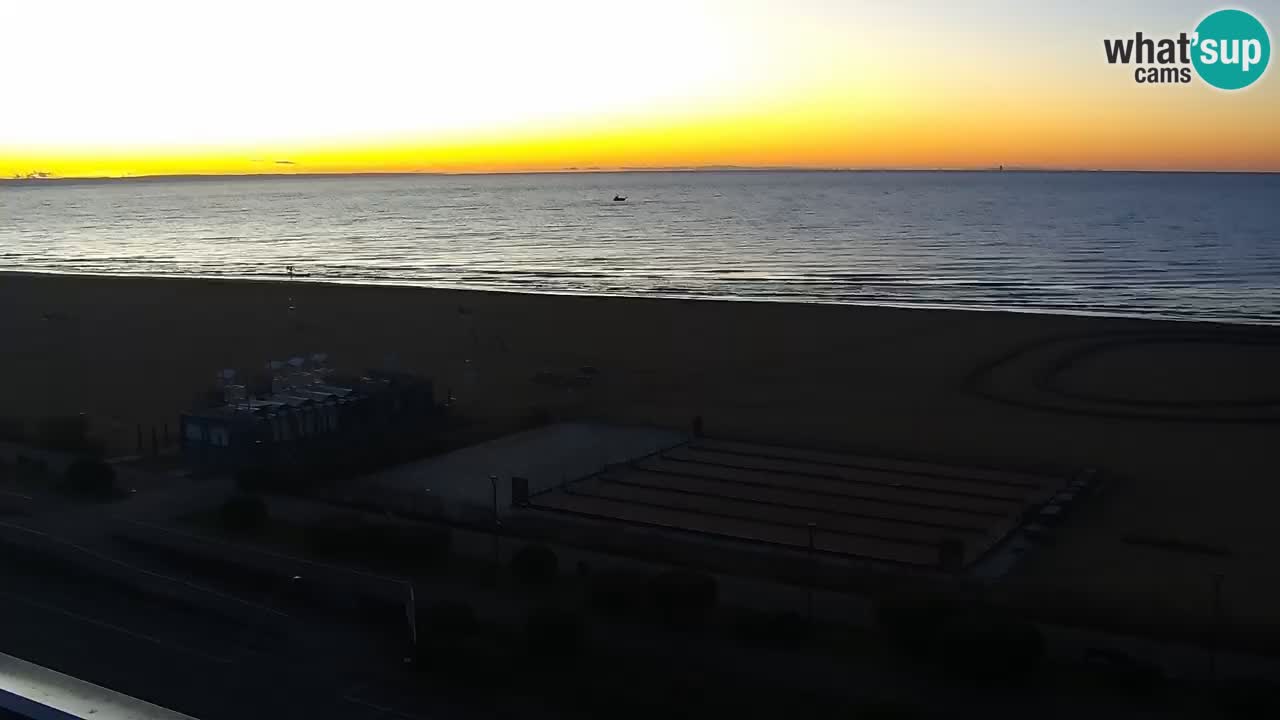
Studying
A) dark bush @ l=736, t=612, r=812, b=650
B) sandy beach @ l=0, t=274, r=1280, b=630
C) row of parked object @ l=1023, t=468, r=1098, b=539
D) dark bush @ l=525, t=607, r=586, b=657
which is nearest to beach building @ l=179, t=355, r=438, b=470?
sandy beach @ l=0, t=274, r=1280, b=630

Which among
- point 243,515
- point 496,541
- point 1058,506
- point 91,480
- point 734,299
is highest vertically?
point 734,299

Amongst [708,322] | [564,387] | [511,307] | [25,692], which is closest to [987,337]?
[708,322]

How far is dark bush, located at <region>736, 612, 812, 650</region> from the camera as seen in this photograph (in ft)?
48.5

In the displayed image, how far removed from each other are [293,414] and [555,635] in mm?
12624

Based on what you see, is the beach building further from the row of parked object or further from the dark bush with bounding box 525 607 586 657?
the row of parked object

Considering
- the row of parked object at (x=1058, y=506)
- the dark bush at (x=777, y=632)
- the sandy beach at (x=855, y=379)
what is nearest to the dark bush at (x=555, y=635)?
the dark bush at (x=777, y=632)

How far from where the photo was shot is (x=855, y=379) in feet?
114

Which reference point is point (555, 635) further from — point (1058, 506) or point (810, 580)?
point (1058, 506)

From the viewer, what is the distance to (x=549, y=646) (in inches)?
556

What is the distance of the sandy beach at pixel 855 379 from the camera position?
64.4 feet

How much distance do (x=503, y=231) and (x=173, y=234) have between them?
34.8 meters

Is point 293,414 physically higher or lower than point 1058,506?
higher

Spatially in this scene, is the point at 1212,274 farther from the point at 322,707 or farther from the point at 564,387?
the point at 322,707

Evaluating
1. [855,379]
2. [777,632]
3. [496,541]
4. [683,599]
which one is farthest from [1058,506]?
[855,379]
